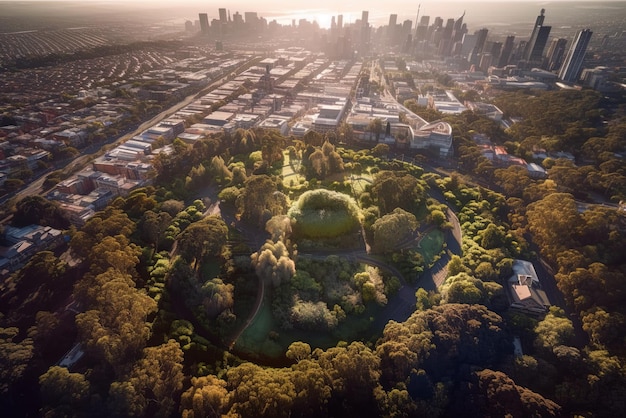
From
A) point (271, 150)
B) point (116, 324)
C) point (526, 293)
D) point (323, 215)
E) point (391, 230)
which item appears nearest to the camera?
point (116, 324)

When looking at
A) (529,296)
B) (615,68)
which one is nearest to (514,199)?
(529,296)

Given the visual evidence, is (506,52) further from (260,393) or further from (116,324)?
(116,324)

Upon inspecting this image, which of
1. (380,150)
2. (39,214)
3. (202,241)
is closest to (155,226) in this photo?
(202,241)

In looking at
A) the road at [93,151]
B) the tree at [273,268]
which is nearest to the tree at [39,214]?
the road at [93,151]

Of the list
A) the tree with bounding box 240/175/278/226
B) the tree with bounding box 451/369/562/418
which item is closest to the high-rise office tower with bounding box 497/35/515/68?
the tree with bounding box 240/175/278/226

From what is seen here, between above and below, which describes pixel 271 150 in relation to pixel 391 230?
above

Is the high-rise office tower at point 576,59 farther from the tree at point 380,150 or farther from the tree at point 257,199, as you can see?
the tree at point 257,199

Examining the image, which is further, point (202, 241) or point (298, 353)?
point (202, 241)

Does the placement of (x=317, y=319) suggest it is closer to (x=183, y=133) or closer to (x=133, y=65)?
(x=183, y=133)
